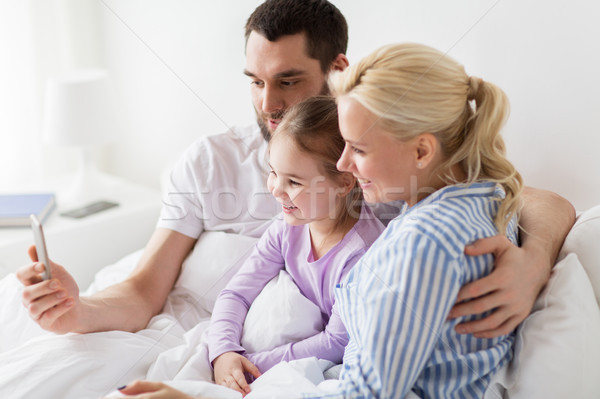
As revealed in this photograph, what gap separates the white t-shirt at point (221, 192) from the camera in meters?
1.70

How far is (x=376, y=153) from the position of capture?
3.46ft

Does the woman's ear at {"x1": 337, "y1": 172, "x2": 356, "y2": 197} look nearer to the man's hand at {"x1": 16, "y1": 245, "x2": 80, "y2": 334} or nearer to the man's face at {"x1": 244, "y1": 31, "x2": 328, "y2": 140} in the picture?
the man's face at {"x1": 244, "y1": 31, "x2": 328, "y2": 140}

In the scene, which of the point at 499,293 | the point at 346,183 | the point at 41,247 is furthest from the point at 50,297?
the point at 499,293

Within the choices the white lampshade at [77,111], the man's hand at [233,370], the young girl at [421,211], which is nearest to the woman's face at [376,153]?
the young girl at [421,211]

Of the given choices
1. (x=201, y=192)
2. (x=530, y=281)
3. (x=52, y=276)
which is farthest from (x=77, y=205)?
(x=530, y=281)

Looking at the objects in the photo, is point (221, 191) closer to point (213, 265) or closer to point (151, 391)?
point (213, 265)

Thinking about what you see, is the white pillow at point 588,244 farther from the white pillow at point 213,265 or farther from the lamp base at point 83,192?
the lamp base at point 83,192

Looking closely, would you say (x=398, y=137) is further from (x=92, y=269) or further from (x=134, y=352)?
(x=92, y=269)

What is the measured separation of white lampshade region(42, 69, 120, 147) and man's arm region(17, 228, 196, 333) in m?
0.93

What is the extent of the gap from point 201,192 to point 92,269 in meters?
0.87

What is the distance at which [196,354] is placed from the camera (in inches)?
53.4

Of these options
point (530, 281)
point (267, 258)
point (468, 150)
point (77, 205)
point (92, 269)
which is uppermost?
point (468, 150)

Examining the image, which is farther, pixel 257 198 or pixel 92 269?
pixel 92 269

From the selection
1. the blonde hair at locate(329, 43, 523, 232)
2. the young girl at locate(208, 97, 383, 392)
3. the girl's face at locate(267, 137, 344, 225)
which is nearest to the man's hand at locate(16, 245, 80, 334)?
the young girl at locate(208, 97, 383, 392)
